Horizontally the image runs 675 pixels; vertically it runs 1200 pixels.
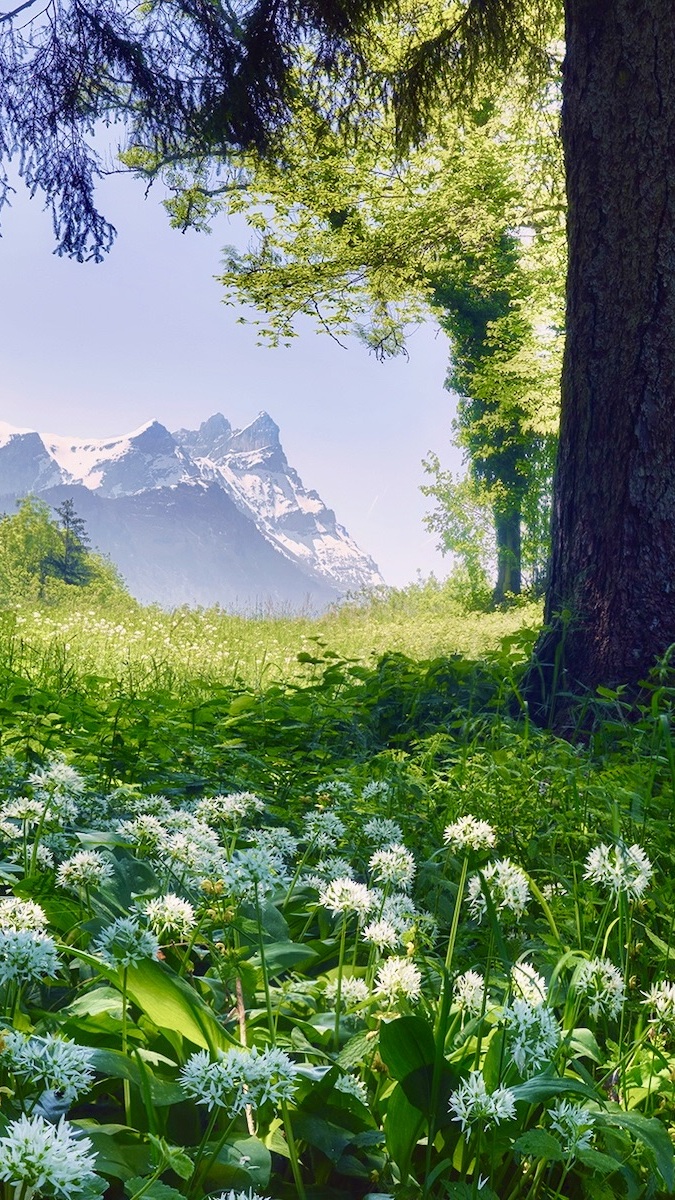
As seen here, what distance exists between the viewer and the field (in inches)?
41.8

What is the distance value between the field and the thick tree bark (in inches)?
56.1

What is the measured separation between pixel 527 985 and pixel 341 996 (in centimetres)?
28

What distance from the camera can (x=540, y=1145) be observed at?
1.06 metres

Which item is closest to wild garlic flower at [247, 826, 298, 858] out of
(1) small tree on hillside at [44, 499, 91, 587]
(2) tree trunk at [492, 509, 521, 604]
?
(2) tree trunk at [492, 509, 521, 604]

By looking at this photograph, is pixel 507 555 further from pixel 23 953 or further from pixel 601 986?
pixel 23 953

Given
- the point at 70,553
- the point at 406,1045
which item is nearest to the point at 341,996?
the point at 406,1045

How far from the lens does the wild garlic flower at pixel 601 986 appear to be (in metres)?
1.37

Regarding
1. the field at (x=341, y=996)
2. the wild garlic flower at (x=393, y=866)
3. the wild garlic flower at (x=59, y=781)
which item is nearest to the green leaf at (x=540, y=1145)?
the field at (x=341, y=996)

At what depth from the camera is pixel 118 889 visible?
1.65 m

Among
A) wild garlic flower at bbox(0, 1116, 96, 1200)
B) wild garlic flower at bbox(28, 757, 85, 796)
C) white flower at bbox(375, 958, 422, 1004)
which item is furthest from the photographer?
wild garlic flower at bbox(28, 757, 85, 796)

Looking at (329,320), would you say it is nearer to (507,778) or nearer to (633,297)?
(633,297)

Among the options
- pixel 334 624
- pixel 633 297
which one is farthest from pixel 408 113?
pixel 334 624

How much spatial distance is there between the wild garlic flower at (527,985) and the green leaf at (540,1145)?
149 millimetres

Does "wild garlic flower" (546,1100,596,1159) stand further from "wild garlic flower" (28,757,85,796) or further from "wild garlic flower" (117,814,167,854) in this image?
"wild garlic flower" (28,757,85,796)
